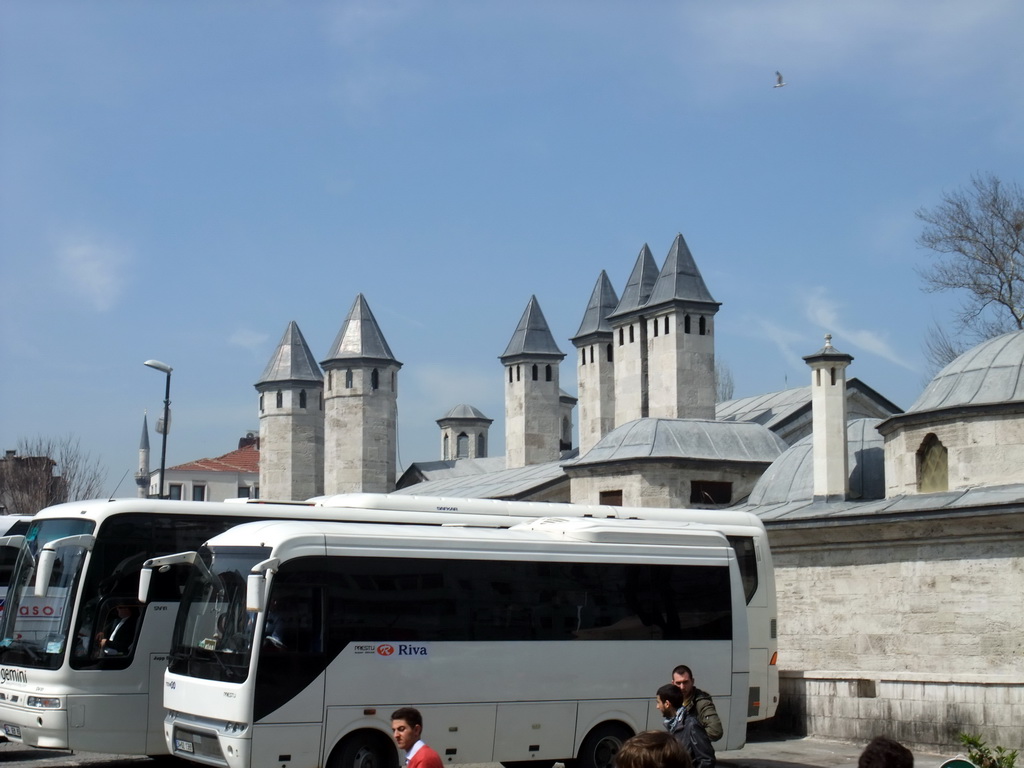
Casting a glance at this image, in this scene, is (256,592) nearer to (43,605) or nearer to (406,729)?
(43,605)

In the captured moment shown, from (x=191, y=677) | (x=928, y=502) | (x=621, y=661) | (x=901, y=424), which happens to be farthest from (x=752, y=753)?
(x=901, y=424)

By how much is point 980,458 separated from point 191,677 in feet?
45.9

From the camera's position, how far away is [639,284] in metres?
41.5

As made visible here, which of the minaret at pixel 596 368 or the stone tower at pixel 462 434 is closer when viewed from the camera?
the minaret at pixel 596 368

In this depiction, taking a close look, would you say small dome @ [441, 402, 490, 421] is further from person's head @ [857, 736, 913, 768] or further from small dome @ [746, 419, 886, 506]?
person's head @ [857, 736, 913, 768]

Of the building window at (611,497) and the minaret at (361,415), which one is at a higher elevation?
the minaret at (361,415)

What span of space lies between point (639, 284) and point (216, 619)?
104 ft

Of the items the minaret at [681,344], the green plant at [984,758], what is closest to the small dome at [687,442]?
the minaret at [681,344]

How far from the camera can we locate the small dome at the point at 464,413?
221ft

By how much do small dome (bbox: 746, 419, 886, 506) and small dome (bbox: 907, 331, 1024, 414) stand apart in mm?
2699

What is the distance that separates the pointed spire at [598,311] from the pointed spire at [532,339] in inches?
107

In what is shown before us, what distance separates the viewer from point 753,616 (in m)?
14.7

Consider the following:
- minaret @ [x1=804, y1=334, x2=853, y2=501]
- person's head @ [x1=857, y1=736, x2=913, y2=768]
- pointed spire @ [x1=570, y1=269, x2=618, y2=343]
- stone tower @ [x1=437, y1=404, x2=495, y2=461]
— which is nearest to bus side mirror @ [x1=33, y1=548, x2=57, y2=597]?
person's head @ [x1=857, y1=736, x2=913, y2=768]

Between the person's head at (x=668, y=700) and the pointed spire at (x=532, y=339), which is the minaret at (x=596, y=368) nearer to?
the pointed spire at (x=532, y=339)
